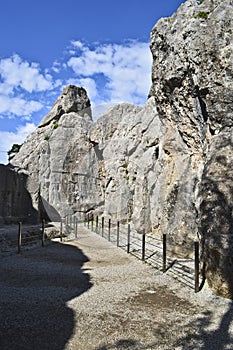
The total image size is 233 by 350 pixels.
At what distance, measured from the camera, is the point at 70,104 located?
107 feet

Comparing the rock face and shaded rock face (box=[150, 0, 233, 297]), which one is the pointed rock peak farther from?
shaded rock face (box=[150, 0, 233, 297])

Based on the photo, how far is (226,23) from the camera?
9.66 metres

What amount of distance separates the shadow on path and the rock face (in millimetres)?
2813

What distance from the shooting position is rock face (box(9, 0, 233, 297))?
696 cm

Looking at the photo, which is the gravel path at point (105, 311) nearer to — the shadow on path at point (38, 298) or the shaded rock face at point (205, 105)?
the shadow on path at point (38, 298)

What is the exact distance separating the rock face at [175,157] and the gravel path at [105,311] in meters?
1.04

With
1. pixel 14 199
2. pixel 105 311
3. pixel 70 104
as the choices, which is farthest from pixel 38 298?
pixel 70 104

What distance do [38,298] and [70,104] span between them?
28530 mm

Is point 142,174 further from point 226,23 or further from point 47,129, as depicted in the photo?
point 47,129


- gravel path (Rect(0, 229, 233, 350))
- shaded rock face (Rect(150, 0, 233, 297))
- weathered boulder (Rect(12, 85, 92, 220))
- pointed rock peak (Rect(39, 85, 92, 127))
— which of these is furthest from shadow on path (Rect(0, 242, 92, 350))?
pointed rock peak (Rect(39, 85, 92, 127))

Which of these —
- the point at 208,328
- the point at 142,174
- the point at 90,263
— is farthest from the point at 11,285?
the point at 142,174

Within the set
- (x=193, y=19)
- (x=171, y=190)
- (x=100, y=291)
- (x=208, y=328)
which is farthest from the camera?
(x=171, y=190)

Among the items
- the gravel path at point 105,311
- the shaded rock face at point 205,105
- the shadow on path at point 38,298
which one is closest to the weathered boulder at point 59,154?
the shaded rock face at point 205,105

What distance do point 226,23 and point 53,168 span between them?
73.2ft
